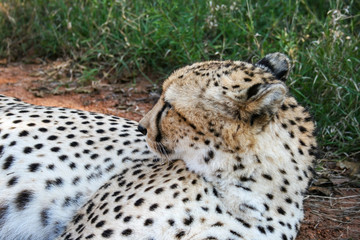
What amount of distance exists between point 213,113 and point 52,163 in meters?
0.87

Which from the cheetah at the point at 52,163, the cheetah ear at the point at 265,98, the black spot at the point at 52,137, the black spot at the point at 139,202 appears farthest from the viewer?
the black spot at the point at 52,137

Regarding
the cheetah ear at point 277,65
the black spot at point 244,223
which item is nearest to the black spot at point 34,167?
the black spot at point 244,223

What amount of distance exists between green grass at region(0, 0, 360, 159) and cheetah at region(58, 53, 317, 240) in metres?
1.24

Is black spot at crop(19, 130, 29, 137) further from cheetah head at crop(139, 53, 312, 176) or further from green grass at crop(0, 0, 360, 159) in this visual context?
green grass at crop(0, 0, 360, 159)

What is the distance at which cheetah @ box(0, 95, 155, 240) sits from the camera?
2.27 metres

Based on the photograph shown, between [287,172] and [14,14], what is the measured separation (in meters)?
3.57

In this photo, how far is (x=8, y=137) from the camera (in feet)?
8.24

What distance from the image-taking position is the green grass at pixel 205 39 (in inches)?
131

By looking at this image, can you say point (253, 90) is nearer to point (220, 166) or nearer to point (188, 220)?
point (220, 166)

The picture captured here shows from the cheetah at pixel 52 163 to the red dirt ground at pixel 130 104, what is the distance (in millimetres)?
988

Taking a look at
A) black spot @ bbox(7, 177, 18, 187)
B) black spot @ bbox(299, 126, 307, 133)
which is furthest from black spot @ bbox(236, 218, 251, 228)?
black spot @ bbox(7, 177, 18, 187)

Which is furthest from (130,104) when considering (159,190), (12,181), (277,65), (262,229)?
(262,229)

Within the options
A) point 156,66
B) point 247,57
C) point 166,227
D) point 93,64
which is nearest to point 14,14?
point 93,64

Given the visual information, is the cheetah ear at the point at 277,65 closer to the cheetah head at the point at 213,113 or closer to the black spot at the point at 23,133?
the cheetah head at the point at 213,113
